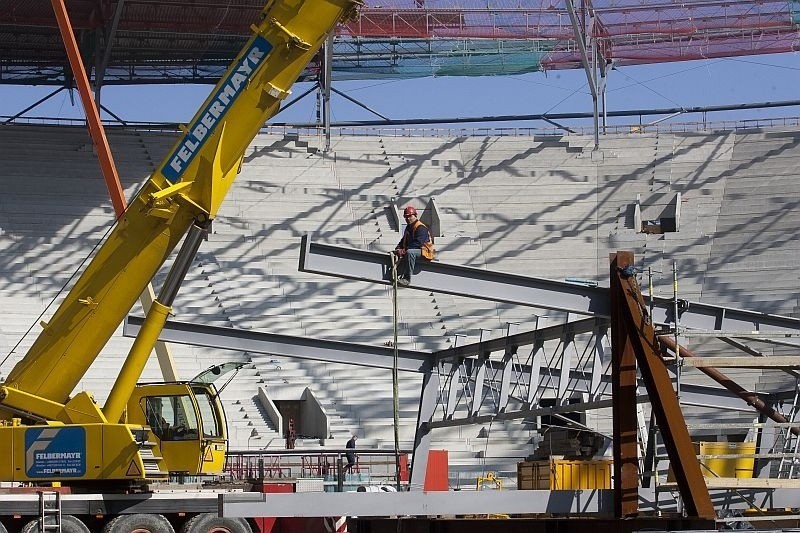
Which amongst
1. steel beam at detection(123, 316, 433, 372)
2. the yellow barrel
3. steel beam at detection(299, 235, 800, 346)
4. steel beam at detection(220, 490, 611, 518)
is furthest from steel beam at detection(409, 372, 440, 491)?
steel beam at detection(220, 490, 611, 518)

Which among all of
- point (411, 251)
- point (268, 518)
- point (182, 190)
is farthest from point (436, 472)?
point (182, 190)

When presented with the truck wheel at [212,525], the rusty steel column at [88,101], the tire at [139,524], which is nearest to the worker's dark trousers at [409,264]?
the truck wheel at [212,525]

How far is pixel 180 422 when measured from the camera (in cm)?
1980

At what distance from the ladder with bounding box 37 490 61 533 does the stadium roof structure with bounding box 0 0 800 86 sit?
2478 cm

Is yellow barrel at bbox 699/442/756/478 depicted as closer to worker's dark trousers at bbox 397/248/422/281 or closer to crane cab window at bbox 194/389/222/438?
worker's dark trousers at bbox 397/248/422/281

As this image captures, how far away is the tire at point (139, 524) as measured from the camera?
1827 cm

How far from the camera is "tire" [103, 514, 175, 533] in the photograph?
1827 cm

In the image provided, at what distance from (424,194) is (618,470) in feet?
104

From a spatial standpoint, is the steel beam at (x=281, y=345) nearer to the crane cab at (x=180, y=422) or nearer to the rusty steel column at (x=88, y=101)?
the crane cab at (x=180, y=422)

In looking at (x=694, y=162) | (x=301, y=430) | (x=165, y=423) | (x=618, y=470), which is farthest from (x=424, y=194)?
(x=618, y=470)

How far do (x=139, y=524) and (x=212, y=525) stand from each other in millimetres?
1009

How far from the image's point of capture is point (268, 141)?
46469 mm

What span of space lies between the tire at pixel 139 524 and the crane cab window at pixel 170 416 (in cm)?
155

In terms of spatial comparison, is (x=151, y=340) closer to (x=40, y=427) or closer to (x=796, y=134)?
(x=40, y=427)
